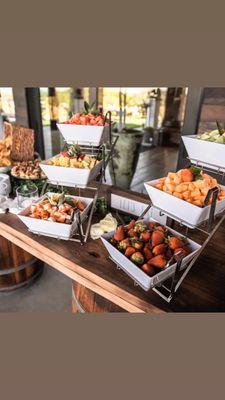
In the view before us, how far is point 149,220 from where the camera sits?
1241mm

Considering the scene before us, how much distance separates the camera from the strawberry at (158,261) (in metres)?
0.98

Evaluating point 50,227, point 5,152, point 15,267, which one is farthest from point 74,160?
point 15,267

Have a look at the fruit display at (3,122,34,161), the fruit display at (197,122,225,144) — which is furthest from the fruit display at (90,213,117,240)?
the fruit display at (3,122,34,161)

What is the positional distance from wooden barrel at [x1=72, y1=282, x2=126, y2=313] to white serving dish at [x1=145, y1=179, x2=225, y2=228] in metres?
0.47

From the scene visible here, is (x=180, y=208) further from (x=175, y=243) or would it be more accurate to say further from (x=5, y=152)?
(x=5, y=152)

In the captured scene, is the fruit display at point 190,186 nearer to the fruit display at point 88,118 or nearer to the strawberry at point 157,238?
the strawberry at point 157,238

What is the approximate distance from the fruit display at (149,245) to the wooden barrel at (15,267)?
1.12m

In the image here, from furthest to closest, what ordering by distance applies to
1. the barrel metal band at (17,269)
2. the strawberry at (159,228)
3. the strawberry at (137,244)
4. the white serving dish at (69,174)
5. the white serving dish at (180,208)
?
1. the barrel metal band at (17,269)
2. the white serving dish at (69,174)
3. the strawberry at (159,228)
4. the strawberry at (137,244)
5. the white serving dish at (180,208)

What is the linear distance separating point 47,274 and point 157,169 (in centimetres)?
326

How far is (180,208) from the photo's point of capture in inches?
38.2

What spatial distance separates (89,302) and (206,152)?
33.3 inches

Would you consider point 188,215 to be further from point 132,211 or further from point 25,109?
point 25,109

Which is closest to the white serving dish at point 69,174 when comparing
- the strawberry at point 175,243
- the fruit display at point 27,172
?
the strawberry at point 175,243

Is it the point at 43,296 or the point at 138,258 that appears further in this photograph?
the point at 43,296
